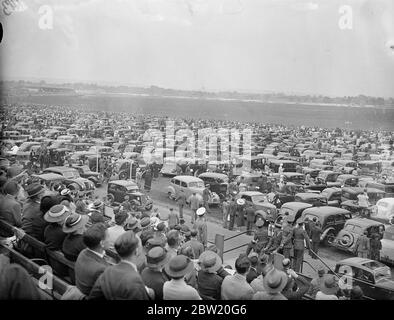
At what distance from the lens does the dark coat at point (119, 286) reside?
2.87m

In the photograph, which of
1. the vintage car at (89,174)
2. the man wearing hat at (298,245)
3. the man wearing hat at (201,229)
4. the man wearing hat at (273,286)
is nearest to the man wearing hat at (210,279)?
the man wearing hat at (273,286)

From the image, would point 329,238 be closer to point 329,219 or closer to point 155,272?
point 329,219

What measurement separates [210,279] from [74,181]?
976 centimetres

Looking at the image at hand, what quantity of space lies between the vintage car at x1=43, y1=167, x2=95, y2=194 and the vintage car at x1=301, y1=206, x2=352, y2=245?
6.65 meters

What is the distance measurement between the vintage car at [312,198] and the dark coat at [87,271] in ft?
31.1

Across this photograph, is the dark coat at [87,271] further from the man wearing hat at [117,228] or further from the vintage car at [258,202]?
the vintage car at [258,202]

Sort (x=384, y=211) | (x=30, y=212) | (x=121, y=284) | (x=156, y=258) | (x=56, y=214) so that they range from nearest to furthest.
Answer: (x=121, y=284) < (x=156, y=258) < (x=56, y=214) < (x=30, y=212) < (x=384, y=211)

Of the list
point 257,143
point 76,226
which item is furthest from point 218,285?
point 257,143

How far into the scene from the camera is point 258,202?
37.7 feet

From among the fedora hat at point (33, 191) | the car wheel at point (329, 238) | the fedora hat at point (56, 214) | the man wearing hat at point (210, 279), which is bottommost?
the car wheel at point (329, 238)

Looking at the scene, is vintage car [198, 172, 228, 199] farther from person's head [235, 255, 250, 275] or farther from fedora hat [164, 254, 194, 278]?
fedora hat [164, 254, 194, 278]

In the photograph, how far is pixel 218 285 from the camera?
4082 mm

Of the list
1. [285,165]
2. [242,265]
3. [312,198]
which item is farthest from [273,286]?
[285,165]

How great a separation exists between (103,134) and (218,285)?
2116cm
